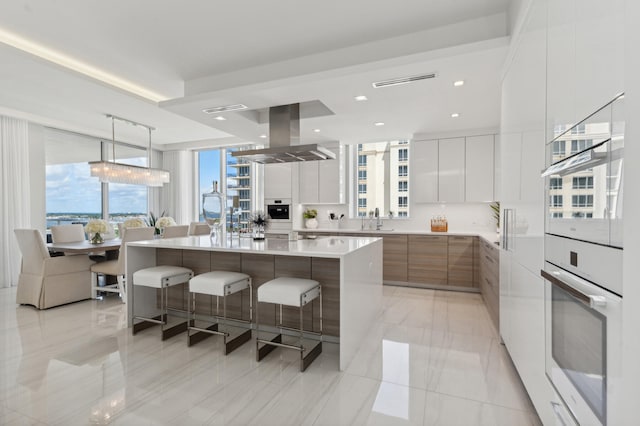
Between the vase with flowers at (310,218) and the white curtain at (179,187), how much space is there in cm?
315

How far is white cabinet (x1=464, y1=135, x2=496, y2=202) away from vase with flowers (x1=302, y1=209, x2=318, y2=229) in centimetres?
278

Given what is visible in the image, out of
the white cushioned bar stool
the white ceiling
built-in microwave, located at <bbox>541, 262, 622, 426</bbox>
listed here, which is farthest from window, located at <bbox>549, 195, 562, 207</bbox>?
the white cushioned bar stool

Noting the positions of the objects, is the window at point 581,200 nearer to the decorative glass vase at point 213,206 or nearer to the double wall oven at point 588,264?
the double wall oven at point 588,264

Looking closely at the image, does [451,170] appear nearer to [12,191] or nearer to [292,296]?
[292,296]

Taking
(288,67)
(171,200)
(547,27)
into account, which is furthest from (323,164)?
(547,27)

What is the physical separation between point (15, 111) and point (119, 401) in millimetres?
5354

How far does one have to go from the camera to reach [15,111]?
4.90 meters

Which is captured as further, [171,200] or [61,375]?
[171,200]

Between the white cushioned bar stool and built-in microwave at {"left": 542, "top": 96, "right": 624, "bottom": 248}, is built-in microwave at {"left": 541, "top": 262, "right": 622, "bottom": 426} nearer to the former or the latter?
built-in microwave at {"left": 542, "top": 96, "right": 624, "bottom": 248}

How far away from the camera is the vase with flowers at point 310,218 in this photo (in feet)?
20.5

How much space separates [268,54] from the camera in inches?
126

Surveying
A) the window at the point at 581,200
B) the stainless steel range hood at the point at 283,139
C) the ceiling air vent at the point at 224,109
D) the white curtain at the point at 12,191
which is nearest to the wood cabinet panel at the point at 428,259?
the stainless steel range hood at the point at 283,139

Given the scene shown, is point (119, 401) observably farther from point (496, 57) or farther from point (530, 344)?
point (496, 57)

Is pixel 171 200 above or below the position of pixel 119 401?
above
